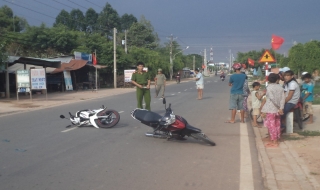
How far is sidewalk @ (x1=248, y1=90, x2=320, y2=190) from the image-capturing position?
6.30 meters

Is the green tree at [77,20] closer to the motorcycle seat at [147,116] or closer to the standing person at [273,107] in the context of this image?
the motorcycle seat at [147,116]

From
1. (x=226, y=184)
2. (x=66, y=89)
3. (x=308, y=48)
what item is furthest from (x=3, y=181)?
(x=308, y=48)

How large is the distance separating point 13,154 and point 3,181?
2.09m

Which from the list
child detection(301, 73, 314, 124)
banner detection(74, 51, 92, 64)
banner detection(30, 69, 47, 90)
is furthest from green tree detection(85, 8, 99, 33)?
child detection(301, 73, 314, 124)

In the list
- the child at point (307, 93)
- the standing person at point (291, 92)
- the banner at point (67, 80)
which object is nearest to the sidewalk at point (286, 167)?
the standing person at point (291, 92)

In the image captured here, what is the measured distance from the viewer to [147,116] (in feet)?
32.1

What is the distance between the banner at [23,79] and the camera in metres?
23.0

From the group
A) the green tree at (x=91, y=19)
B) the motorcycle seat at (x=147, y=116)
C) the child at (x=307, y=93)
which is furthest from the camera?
the green tree at (x=91, y=19)

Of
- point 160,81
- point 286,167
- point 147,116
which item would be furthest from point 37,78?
point 286,167

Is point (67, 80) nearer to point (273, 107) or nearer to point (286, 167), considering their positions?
point (273, 107)

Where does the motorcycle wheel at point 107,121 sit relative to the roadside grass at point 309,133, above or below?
above

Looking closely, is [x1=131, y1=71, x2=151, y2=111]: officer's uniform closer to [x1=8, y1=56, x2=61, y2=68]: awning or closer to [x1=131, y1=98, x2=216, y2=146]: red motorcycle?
[x1=131, y1=98, x2=216, y2=146]: red motorcycle

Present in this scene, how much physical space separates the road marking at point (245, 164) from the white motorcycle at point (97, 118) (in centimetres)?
374

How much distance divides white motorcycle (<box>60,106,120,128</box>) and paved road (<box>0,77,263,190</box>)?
0.22 metres
